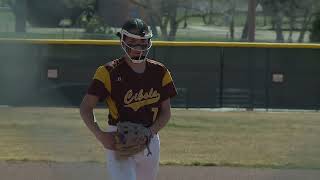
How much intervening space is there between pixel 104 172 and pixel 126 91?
2987 mm

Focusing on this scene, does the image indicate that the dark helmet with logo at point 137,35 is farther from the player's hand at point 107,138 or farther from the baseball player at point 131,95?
the player's hand at point 107,138

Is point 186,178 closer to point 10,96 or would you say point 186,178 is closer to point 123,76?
point 123,76

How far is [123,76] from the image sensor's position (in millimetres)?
4230

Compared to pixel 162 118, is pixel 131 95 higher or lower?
higher

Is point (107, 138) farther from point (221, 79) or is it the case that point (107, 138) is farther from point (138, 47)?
point (221, 79)

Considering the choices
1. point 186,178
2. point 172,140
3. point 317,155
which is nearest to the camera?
point 186,178

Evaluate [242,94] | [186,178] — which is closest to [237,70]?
[242,94]

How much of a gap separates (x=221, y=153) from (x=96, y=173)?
1.59 m

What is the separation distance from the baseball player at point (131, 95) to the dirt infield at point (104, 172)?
2559mm

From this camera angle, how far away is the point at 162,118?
4371 millimetres

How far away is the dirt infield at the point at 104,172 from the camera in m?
6.92

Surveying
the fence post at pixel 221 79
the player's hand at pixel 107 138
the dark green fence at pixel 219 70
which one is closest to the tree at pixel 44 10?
the player's hand at pixel 107 138

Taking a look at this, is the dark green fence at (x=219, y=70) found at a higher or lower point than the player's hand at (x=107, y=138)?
lower

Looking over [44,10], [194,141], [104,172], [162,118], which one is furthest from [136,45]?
[194,141]
